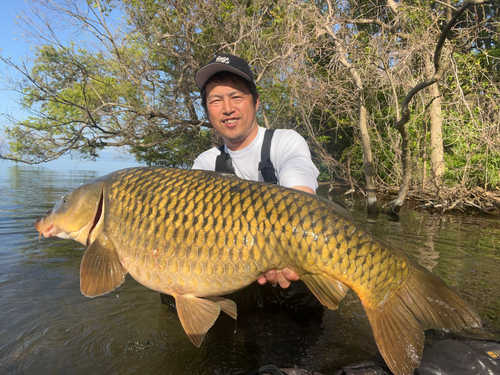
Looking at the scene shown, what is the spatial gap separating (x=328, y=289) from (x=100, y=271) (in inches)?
48.8

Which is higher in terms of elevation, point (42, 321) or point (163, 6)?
point (163, 6)

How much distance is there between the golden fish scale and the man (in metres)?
0.76

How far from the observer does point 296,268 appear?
1488 millimetres

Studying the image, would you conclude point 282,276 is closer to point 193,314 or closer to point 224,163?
point 193,314

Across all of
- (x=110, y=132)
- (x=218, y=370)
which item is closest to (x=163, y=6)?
(x=110, y=132)

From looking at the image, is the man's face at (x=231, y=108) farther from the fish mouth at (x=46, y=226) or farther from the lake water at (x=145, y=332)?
the lake water at (x=145, y=332)

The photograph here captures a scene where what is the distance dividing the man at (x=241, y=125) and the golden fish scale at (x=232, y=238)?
2.49 ft

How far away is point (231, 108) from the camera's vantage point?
8.13ft

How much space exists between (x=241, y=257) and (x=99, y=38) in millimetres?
9345

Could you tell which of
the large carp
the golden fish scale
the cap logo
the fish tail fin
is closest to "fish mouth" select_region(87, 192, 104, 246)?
the large carp

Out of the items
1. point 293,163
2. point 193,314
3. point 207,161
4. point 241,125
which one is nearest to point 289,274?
point 193,314

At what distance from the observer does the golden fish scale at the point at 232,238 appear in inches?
54.2

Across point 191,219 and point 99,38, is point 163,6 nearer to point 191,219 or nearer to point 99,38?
point 99,38

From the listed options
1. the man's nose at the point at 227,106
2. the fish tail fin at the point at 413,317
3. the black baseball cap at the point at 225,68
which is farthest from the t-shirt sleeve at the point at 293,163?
the fish tail fin at the point at 413,317
